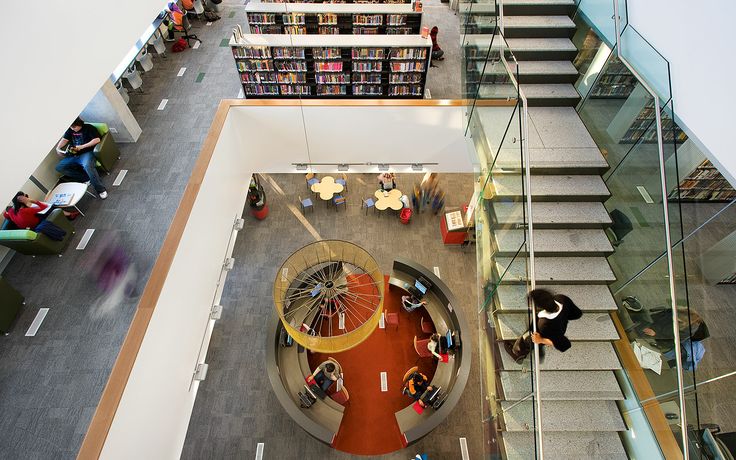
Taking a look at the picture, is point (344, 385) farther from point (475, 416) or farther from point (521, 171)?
point (521, 171)

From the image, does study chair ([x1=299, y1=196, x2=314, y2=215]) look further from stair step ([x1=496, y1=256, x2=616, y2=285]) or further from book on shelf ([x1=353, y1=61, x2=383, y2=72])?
stair step ([x1=496, y1=256, x2=616, y2=285])

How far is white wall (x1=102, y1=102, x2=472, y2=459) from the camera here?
4.52m

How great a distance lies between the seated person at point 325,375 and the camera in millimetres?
6469

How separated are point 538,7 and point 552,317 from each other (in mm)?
5426

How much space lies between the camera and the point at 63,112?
4180 mm

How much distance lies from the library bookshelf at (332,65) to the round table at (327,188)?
250cm

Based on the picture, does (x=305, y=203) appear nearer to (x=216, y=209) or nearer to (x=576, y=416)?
(x=216, y=209)

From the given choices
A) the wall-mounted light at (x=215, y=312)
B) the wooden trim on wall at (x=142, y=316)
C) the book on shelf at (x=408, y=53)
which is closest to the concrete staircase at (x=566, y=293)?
the wooden trim on wall at (x=142, y=316)

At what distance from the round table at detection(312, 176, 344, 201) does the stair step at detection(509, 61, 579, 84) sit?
4758 millimetres

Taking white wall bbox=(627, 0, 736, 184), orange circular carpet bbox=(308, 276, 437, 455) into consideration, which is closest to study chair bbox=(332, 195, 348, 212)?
orange circular carpet bbox=(308, 276, 437, 455)

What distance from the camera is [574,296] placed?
506 centimetres

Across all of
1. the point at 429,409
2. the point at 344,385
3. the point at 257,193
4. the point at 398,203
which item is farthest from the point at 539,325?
the point at 257,193

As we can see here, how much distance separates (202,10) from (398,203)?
979 centimetres

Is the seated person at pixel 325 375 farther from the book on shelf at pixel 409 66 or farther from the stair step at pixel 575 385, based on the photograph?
the book on shelf at pixel 409 66
